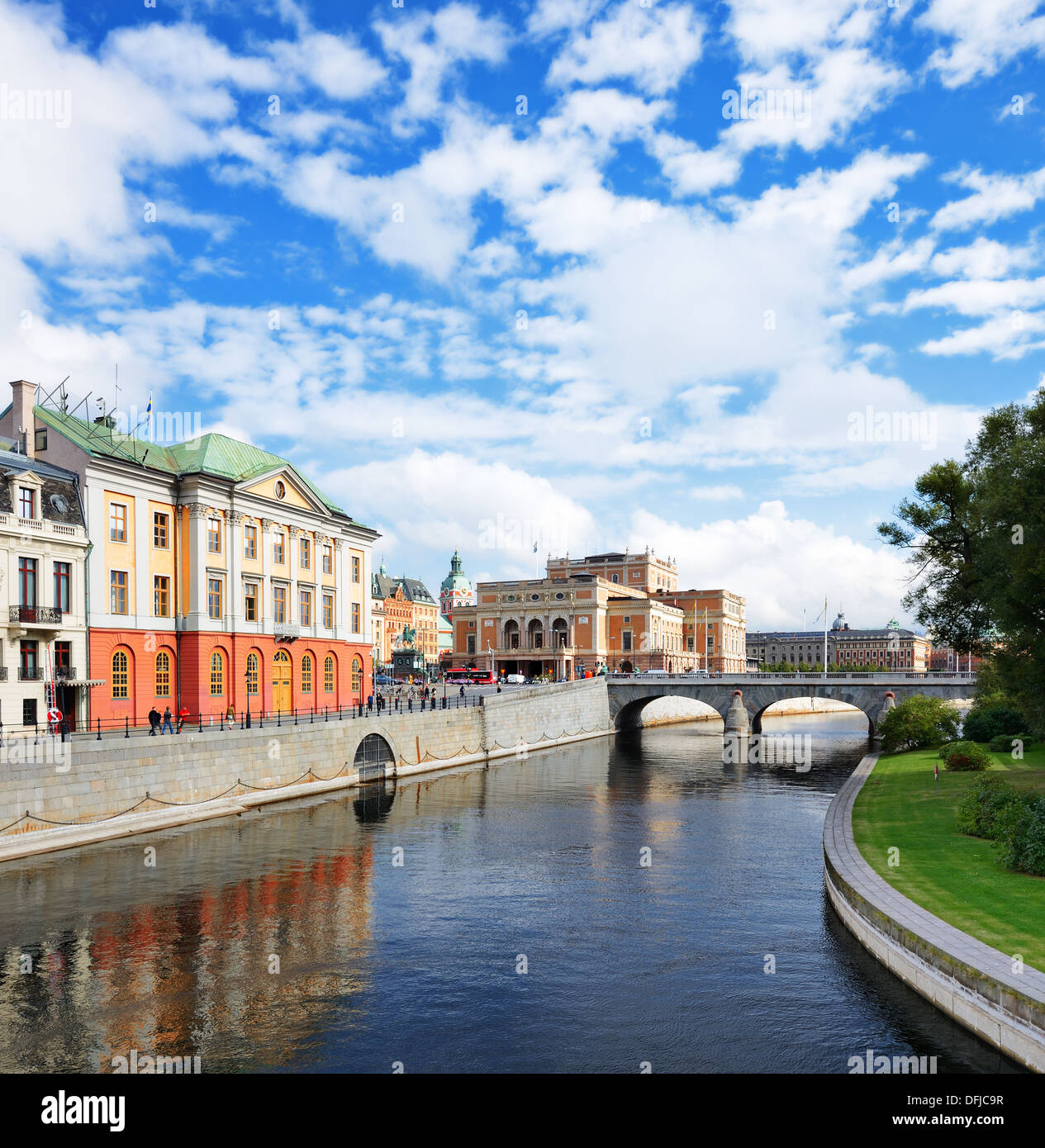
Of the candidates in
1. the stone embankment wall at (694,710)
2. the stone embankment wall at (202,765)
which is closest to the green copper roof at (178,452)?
the stone embankment wall at (202,765)

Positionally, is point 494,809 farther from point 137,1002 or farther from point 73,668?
point 137,1002

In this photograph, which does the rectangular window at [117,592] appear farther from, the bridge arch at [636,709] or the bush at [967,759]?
the bridge arch at [636,709]

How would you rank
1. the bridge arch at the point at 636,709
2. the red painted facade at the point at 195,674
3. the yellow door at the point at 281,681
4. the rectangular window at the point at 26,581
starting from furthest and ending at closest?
1. the bridge arch at the point at 636,709
2. the yellow door at the point at 281,681
3. the red painted facade at the point at 195,674
4. the rectangular window at the point at 26,581

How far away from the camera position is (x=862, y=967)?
22062 millimetres

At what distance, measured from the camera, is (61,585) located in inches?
1805

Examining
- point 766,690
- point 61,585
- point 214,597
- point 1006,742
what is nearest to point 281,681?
point 214,597

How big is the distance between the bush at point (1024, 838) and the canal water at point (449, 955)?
17.3 ft

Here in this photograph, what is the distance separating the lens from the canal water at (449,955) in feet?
59.5

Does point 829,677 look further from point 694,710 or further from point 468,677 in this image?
point 468,677

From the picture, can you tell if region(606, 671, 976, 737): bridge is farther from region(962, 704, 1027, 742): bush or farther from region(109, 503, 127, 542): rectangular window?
region(109, 503, 127, 542): rectangular window

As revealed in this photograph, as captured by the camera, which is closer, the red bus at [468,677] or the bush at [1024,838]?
the bush at [1024,838]

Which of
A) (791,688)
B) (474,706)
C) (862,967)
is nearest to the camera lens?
(862,967)
